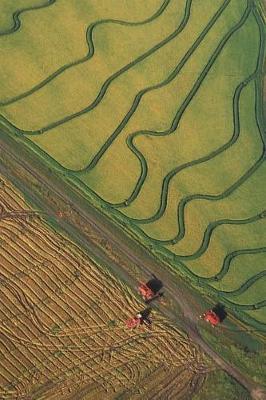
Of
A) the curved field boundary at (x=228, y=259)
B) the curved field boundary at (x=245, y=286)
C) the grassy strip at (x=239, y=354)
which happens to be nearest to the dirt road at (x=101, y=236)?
the grassy strip at (x=239, y=354)

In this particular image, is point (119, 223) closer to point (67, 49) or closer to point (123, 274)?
point (123, 274)

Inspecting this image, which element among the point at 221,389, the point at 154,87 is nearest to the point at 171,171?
the point at 154,87

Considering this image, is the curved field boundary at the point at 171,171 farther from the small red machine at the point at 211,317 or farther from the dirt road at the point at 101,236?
the small red machine at the point at 211,317

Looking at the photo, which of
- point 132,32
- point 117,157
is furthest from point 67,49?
point 117,157

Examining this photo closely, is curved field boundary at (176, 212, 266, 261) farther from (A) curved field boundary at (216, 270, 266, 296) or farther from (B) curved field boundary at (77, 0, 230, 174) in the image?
(B) curved field boundary at (77, 0, 230, 174)

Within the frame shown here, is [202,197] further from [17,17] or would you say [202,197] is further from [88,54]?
[17,17]

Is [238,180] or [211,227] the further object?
[238,180]

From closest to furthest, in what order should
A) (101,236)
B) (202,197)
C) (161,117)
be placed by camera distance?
1. (101,236)
2. (202,197)
3. (161,117)
